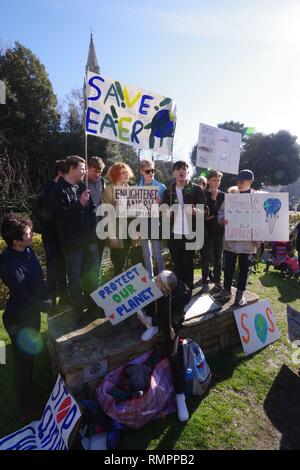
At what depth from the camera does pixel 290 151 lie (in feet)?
114

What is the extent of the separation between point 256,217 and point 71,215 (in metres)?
2.82

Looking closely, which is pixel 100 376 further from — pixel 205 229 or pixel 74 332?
pixel 205 229

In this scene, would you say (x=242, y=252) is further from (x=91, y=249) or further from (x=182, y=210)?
(x=91, y=249)

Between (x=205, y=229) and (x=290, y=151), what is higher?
(x=290, y=151)

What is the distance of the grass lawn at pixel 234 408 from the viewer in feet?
9.56

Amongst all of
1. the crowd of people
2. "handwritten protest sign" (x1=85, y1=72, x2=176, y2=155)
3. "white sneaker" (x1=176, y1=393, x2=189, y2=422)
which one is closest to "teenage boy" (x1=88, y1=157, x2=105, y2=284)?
the crowd of people

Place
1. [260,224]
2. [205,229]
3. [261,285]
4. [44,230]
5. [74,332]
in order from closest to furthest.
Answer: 1. [74,332]
2. [44,230]
3. [260,224]
4. [205,229]
5. [261,285]

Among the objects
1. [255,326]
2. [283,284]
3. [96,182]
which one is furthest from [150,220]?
[283,284]

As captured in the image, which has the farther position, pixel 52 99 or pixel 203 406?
pixel 52 99

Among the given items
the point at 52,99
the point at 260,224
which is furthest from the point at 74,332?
the point at 52,99

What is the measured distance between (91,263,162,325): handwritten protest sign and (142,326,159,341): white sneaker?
29 cm

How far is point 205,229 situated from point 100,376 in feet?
9.21

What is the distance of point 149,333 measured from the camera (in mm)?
3629
